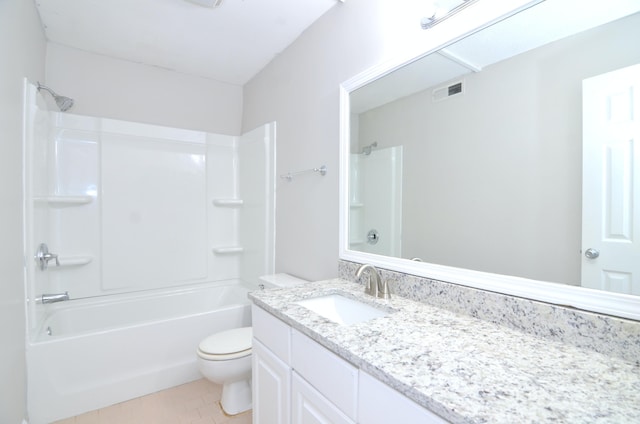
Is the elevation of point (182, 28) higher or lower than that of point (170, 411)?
higher

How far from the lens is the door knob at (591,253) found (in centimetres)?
85

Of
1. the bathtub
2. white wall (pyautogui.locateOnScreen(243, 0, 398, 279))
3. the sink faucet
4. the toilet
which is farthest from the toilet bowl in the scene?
the sink faucet

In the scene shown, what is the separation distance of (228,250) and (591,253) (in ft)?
8.80

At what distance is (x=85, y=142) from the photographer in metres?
2.37

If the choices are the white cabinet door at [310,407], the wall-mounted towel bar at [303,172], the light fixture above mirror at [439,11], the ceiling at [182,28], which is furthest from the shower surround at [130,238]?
the light fixture above mirror at [439,11]

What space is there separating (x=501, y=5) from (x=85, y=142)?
2.88 meters

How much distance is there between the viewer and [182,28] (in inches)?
80.7

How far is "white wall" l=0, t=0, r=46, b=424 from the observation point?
50.6 inches

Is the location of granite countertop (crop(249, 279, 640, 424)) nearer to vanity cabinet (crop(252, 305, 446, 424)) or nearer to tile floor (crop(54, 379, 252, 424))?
vanity cabinet (crop(252, 305, 446, 424))

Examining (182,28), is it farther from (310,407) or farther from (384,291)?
(310,407)

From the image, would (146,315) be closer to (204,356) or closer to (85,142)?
(204,356)

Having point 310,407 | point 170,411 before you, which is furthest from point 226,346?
point 310,407

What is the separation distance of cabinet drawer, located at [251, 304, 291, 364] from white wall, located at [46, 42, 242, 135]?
224 cm

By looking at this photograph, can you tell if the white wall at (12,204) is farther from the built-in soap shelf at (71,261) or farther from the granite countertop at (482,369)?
the granite countertop at (482,369)
